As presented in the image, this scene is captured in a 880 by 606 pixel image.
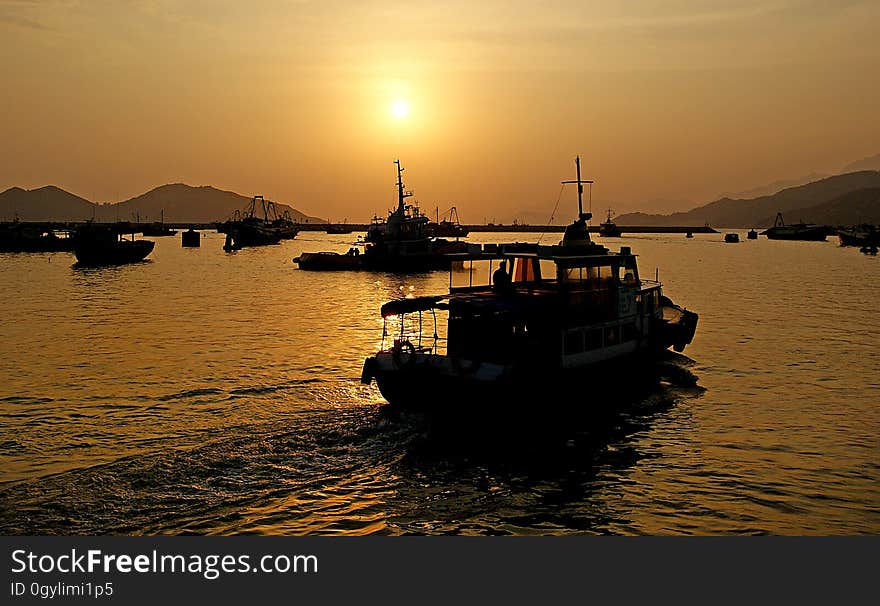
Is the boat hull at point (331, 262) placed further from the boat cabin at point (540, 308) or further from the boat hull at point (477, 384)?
the boat hull at point (477, 384)

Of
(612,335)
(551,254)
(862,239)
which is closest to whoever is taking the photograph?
(551,254)

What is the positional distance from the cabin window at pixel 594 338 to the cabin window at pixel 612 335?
550 mm

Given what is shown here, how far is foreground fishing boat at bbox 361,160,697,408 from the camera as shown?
21844 millimetres

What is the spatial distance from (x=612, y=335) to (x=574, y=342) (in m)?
2.90

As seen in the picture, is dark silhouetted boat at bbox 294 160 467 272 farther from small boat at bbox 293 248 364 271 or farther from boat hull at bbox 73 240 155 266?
boat hull at bbox 73 240 155 266

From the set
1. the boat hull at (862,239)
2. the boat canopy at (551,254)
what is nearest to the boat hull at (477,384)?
the boat canopy at (551,254)

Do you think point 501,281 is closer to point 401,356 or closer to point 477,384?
point 401,356

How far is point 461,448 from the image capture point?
20344 millimetres

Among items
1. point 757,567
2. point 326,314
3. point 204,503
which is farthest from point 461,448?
point 326,314

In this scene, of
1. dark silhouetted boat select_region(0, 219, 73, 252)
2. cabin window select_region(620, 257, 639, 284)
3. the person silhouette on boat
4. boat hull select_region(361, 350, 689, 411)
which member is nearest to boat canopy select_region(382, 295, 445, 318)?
boat hull select_region(361, 350, 689, 411)

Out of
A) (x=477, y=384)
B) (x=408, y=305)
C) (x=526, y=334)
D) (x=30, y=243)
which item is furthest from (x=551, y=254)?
(x=30, y=243)

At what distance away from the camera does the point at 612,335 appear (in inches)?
1046

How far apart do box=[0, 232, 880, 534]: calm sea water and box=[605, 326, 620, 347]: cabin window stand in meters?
2.18

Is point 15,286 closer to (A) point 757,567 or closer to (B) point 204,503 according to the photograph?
(B) point 204,503
